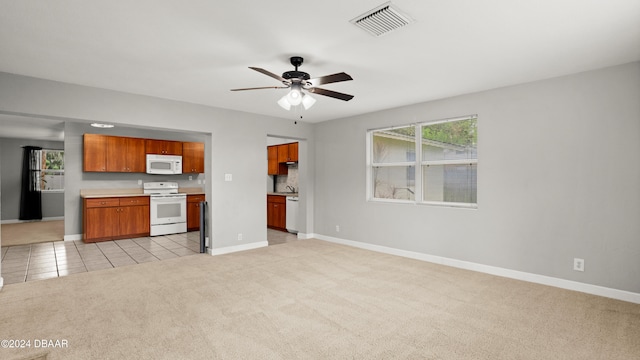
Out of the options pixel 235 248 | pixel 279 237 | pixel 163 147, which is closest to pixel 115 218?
pixel 163 147

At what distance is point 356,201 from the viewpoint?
5.87 m

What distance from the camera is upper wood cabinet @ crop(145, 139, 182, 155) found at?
7.08 meters

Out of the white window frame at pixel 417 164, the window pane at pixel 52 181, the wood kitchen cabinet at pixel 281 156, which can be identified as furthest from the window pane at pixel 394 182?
the window pane at pixel 52 181

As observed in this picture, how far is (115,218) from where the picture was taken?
629cm

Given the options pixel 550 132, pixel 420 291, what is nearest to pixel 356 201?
pixel 420 291

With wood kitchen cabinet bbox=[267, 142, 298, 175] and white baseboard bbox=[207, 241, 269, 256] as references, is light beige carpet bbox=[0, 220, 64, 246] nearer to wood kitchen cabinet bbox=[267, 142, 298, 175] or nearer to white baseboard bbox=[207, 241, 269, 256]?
white baseboard bbox=[207, 241, 269, 256]

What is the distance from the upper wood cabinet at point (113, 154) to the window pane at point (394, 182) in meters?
5.11

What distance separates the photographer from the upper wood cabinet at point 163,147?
7.08 meters

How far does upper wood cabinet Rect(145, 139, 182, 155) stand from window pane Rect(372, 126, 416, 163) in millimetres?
4638

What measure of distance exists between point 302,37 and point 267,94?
5.97ft

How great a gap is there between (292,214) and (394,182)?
2.65 meters

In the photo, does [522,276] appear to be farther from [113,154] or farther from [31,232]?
[31,232]

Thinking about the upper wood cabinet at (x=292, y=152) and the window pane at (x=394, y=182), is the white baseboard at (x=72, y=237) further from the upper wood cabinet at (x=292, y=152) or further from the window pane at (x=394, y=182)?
the window pane at (x=394, y=182)

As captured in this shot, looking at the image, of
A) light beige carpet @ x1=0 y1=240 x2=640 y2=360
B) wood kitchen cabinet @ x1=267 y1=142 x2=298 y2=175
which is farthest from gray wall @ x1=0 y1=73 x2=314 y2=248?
light beige carpet @ x1=0 y1=240 x2=640 y2=360
